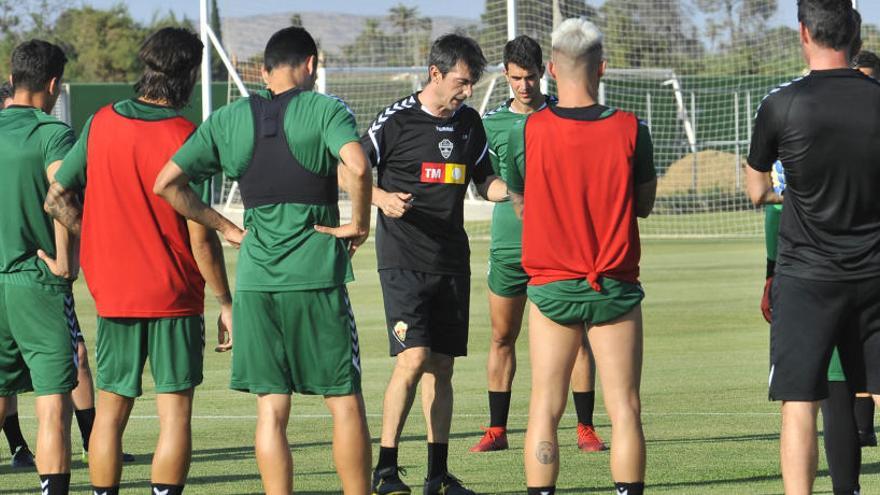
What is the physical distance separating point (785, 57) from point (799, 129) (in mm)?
32209

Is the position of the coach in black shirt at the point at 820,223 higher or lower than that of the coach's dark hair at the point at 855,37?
lower

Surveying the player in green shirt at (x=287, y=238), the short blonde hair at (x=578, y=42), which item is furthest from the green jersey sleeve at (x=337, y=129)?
the short blonde hair at (x=578, y=42)

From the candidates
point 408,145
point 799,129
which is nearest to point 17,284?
point 408,145

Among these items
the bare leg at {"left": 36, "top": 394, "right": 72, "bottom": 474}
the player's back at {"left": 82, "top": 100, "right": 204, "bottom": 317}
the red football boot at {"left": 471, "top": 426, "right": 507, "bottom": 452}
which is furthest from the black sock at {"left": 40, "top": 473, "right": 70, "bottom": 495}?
the red football boot at {"left": 471, "top": 426, "right": 507, "bottom": 452}

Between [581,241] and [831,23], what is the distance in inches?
51.8

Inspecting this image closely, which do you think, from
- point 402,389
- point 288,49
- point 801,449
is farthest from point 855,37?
point 402,389

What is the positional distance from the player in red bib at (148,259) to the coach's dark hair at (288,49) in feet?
1.04

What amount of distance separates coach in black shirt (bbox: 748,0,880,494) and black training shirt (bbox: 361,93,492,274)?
2307mm

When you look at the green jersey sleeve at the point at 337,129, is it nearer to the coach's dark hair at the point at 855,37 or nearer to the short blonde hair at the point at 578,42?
the short blonde hair at the point at 578,42

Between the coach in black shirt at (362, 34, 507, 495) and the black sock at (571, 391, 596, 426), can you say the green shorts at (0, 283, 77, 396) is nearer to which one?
the coach in black shirt at (362, 34, 507, 495)

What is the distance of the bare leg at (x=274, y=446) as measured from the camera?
6699 mm

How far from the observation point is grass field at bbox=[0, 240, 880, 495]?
8.41 meters

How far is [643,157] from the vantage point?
6.55 m

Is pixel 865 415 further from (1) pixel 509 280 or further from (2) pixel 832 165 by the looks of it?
(2) pixel 832 165
